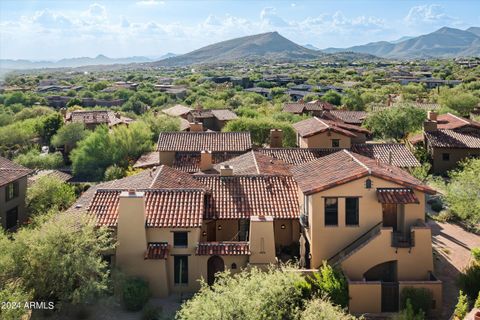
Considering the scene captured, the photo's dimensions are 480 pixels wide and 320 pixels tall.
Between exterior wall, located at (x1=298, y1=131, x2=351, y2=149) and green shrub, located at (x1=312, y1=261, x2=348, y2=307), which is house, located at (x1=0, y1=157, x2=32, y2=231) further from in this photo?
exterior wall, located at (x1=298, y1=131, x2=351, y2=149)

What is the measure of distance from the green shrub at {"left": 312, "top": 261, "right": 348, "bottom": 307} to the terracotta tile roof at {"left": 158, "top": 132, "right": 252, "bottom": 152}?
2224cm

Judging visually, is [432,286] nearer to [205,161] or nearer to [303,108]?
[205,161]

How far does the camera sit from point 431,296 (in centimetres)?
2375

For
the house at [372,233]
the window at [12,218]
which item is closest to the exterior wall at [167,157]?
the window at [12,218]

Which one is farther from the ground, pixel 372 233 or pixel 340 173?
pixel 340 173

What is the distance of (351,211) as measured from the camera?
84.8 ft

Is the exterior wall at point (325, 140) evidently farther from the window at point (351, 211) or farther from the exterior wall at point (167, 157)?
the window at point (351, 211)

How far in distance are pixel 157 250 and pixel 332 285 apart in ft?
29.9

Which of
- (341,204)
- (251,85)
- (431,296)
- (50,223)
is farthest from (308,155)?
(251,85)

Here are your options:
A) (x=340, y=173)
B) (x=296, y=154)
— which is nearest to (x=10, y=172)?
(x=296, y=154)

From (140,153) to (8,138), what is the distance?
87.0 feet

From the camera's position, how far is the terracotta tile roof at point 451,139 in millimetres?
51531

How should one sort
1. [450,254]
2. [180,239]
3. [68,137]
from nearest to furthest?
[180,239], [450,254], [68,137]

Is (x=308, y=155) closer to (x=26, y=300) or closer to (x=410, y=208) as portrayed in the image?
(x=410, y=208)
